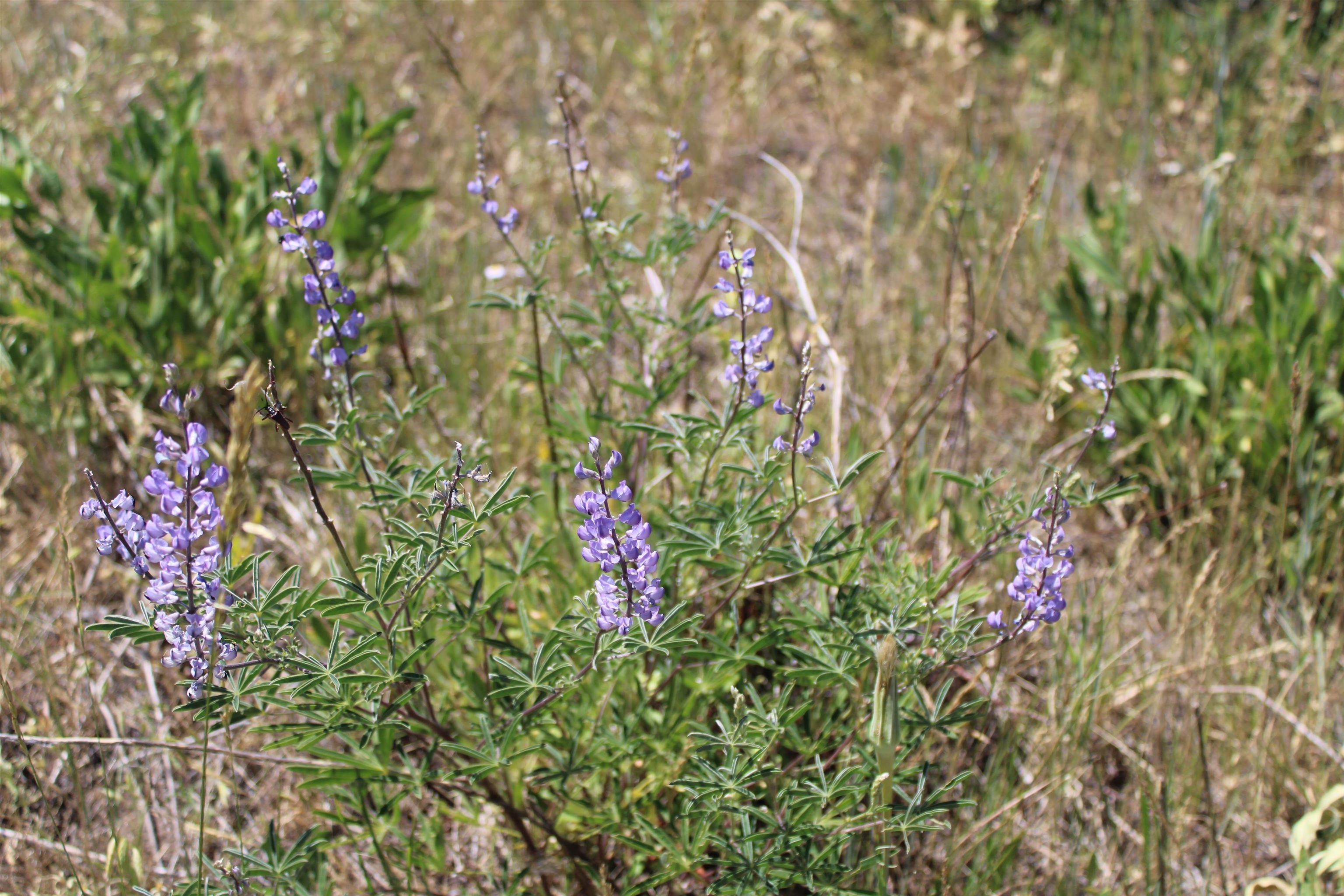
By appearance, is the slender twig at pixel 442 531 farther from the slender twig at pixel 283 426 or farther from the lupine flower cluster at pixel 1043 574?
the lupine flower cluster at pixel 1043 574

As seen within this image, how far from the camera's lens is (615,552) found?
57.5 inches

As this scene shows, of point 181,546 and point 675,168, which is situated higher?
point 675,168

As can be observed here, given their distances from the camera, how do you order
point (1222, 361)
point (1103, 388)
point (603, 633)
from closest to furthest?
point (603, 633)
point (1103, 388)
point (1222, 361)

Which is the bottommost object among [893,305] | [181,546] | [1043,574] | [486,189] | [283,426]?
[1043,574]

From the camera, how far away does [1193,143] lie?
421 cm

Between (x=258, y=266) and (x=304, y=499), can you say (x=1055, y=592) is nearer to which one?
(x=304, y=499)

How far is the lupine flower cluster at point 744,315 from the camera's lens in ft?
5.47

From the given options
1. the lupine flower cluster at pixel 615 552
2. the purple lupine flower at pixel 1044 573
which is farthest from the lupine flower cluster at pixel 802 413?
the purple lupine flower at pixel 1044 573

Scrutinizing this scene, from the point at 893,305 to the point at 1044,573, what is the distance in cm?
199

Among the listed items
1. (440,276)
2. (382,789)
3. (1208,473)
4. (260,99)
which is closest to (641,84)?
(440,276)

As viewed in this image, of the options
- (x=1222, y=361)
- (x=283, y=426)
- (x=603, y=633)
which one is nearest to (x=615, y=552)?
(x=603, y=633)

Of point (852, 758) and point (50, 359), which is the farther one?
point (50, 359)

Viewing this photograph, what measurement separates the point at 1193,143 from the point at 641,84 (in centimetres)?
234

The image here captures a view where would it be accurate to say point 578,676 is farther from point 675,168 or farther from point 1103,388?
point 675,168
